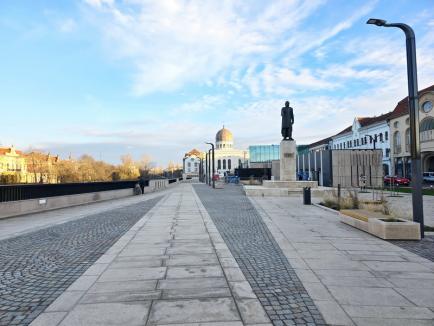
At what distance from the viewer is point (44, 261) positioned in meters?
6.73

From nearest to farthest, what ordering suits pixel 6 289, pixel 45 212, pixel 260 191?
1. pixel 6 289
2. pixel 45 212
3. pixel 260 191

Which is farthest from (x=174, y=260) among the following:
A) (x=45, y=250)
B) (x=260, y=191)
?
(x=260, y=191)

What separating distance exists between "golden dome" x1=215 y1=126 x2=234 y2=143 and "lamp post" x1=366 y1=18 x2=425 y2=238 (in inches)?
5167

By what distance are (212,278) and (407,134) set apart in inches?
2308

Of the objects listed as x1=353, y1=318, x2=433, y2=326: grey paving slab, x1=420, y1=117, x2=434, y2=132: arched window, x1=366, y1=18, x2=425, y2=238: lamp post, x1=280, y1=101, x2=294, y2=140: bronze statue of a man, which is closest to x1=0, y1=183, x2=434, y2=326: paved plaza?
x1=353, y1=318, x2=433, y2=326: grey paving slab

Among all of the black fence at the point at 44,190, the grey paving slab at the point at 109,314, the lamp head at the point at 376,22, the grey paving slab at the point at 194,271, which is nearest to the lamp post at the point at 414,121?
the lamp head at the point at 376,22

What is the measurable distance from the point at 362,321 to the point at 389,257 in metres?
3.49

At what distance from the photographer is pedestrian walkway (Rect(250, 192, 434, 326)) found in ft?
13.8

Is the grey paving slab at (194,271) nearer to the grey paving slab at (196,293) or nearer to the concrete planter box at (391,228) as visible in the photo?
the grey paving slab at (196,293)

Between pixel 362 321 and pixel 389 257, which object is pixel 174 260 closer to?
pixel 362 321

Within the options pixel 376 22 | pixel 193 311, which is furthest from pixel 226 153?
pixel 193 311

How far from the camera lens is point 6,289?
202 inches

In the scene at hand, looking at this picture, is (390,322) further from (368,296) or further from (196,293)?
(196,293)

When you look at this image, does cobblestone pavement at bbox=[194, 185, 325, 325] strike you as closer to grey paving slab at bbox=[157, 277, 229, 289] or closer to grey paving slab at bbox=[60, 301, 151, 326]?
grey paving slab at bbox=[157, 277, 229, 289]
